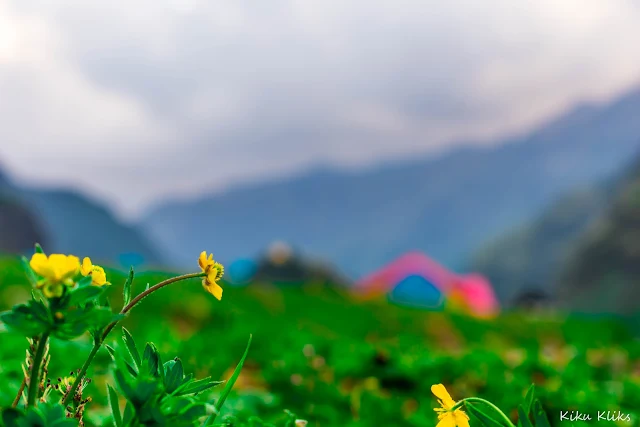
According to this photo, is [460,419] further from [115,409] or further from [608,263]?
[608,263]

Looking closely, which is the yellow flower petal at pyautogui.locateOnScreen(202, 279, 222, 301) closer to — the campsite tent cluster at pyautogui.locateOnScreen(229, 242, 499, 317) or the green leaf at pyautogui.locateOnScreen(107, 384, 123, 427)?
the green leaf at pyautogui.locateOnScreen(107, 384, 123, 427)

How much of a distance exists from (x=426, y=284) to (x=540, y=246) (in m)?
20.0

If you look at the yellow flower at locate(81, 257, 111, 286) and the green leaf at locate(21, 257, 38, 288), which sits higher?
the yellow flower at locate(81, 257, 111, 286)

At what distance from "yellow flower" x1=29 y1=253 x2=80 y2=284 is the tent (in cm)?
1229

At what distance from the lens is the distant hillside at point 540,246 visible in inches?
1206

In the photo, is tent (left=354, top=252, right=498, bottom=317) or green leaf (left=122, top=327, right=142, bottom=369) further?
tent (left=354, top=252, right=498, bottom=317)

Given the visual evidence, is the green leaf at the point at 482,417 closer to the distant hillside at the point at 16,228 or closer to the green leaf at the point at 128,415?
the green leaf at the point at 128,415

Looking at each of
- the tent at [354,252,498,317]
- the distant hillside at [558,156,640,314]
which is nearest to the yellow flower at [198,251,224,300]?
the tent at [354,252,498,317]

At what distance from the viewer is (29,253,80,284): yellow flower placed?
0.57m

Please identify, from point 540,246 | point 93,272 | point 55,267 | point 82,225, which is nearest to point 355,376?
point 93,272

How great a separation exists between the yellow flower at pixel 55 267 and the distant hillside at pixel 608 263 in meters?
14.3

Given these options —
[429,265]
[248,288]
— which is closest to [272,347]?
[248,288]

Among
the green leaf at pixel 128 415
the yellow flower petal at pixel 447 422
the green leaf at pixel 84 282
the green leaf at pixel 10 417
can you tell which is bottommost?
the green leaf at pixel 10 417

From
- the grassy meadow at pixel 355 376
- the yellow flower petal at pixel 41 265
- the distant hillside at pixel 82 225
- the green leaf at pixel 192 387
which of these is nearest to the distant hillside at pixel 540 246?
the distant hillside at pixel 82 225
